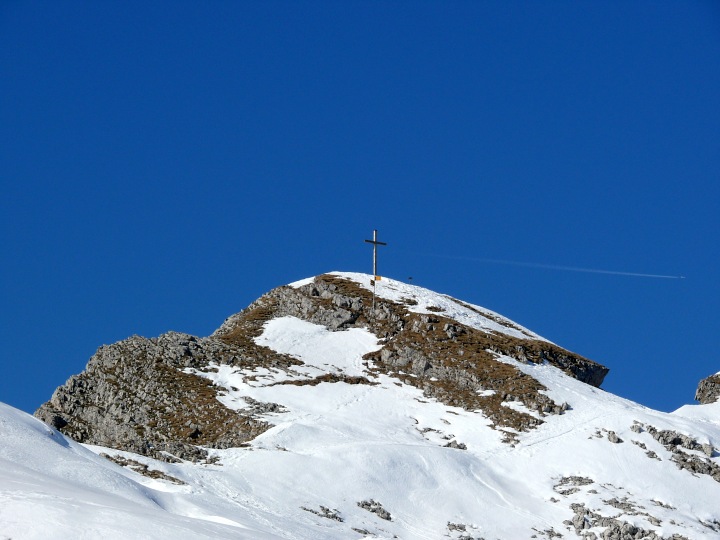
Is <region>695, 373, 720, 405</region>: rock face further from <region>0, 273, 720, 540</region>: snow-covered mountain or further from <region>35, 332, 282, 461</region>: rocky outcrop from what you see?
<region>35, 332, 282, 461</region>: rocky outcrop

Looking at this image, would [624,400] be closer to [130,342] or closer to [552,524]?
[552,524]

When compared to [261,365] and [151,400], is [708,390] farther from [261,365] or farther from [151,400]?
[151,400]

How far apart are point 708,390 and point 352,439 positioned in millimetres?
49540

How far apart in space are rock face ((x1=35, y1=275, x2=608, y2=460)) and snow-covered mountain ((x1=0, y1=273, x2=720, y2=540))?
0.19m

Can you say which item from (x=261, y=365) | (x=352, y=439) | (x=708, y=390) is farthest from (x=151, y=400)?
(x=708, y=390)

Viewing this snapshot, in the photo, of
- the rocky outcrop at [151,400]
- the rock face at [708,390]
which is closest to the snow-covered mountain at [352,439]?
the rocky outcrop at [151,400]

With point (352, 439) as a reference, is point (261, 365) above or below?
above

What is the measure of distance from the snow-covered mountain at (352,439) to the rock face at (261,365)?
0.64 ft

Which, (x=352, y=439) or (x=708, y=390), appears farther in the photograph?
(x=708, y=390)

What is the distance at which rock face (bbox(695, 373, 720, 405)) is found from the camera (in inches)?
3644

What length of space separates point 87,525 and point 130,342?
55.7 m

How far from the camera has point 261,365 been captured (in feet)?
254

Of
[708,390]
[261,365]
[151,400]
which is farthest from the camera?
[708,390]

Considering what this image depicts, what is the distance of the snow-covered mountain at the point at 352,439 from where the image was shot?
133ft
